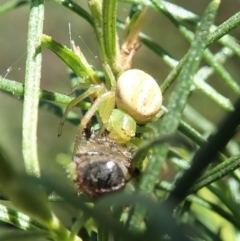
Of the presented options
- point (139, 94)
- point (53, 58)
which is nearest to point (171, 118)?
point (139, 94)

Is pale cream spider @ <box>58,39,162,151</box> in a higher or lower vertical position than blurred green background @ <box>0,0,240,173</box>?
higher

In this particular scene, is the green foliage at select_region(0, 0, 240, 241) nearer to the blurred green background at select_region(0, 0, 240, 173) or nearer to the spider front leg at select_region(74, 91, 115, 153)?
the spider front leg at select_region(74, 91, 115, 153)

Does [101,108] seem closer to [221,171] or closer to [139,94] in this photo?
[139,94]

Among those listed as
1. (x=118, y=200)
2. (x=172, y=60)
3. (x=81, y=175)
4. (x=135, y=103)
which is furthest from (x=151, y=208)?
(x=172, y=60)

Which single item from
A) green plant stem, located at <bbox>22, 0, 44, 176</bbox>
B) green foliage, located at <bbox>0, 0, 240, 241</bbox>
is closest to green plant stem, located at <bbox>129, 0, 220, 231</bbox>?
green foliage, located at <bbox>0, 0, 240, 241</bbox>

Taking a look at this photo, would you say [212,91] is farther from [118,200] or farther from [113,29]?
[118,200]
